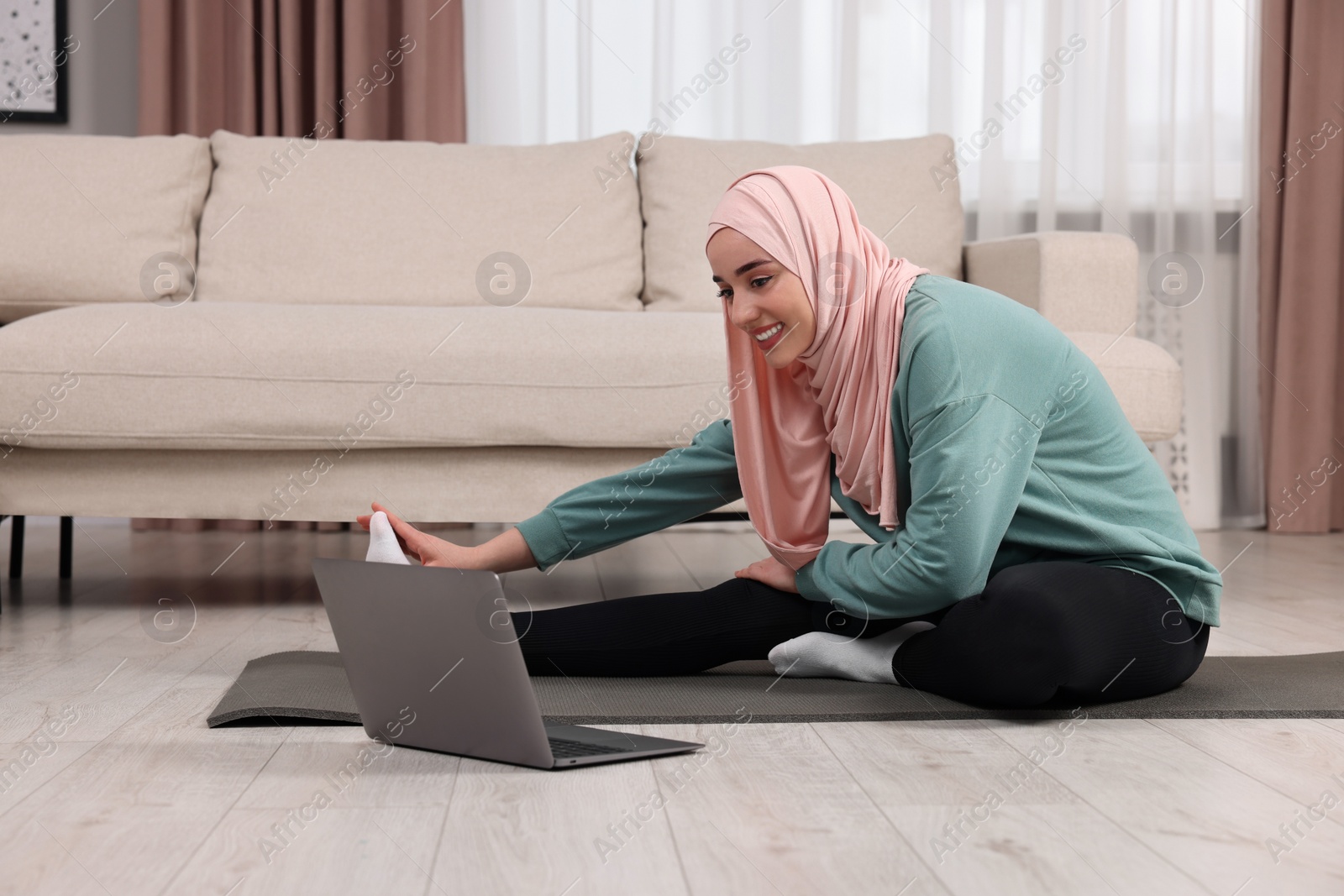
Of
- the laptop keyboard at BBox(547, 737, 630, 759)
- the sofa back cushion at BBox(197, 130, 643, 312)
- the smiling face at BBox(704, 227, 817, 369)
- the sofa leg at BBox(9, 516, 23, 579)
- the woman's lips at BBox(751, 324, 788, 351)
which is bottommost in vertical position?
the sofa leg at BBox(9, 516, 23, 579)

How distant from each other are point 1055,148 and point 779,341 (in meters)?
2.24

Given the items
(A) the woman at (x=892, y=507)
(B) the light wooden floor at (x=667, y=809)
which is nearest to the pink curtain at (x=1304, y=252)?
(A) the woman at (x=892, y=507)

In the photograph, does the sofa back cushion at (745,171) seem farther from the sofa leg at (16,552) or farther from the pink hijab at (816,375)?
the sofa leg at (16,552)

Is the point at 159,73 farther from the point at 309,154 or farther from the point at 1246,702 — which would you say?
the point at 1246,702

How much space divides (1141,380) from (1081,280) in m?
0.23

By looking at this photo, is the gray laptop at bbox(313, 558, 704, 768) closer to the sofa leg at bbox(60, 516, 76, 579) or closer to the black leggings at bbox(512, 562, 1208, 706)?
the black leggings at bbox(512, 562, 1208, 706)

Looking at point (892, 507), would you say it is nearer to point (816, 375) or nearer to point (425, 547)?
point (816, 375)

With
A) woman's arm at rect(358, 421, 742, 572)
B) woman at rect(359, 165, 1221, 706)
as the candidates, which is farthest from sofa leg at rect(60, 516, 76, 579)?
woman at rect(359, 165, 1221, 706)

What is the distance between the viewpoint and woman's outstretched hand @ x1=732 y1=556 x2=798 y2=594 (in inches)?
56.4

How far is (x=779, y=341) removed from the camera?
131 centimetres

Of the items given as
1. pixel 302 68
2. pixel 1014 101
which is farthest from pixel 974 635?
pixel 302 68

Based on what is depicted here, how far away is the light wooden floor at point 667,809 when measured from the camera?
790 mm

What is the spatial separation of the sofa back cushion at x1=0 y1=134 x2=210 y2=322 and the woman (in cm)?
125

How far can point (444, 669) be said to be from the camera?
3.43ft
